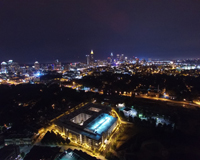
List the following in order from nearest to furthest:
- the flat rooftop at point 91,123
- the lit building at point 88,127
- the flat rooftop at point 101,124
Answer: the lit building at point 88,127, the flat rooftop at point 91,123, the flat rooftop at point 101,124

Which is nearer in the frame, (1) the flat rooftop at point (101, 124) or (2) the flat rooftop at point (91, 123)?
(2) the flat rooftop at point (91, 123)

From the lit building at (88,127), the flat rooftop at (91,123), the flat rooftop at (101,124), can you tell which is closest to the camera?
the lit building at (88,127)

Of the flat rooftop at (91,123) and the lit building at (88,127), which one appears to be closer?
the lit building at (88,127)

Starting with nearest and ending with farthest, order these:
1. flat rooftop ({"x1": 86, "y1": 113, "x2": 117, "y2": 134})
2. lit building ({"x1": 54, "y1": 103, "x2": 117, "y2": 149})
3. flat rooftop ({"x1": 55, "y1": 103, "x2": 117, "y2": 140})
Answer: lit building ({"x1": 54, "y1": 103, "x2": 117, "y2": 149}), flat rooftop ({"x1": 55, "y1": 103, "x2": 117, "y2": 140}), flat rooftop ({"x1": 86, "y1": 113, "x2": 117, "y2": 134})

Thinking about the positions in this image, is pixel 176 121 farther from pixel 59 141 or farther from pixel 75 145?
pixel 59 141

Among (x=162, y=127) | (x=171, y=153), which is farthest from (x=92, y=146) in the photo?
(x=162, y=127)

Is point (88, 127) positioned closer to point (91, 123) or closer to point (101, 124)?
point (91, 123)

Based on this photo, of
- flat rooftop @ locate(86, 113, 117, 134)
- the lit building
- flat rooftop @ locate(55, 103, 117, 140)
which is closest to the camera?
the lit building
